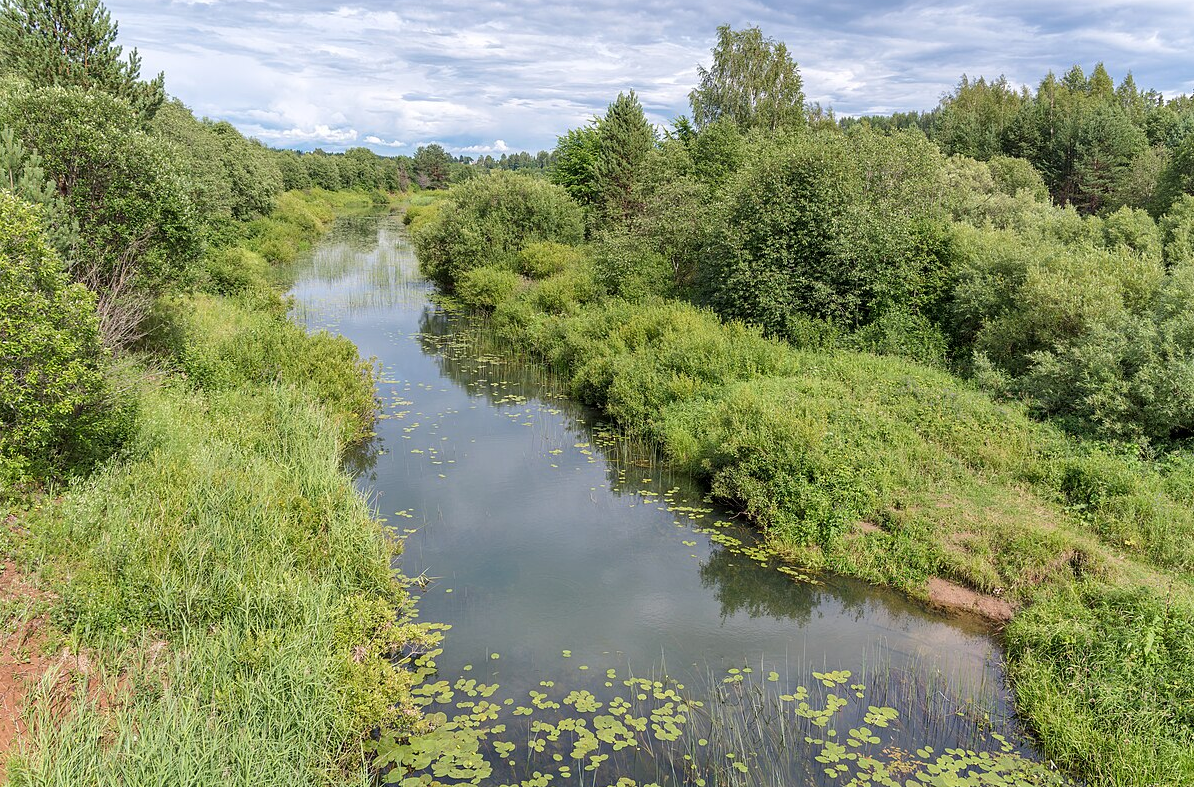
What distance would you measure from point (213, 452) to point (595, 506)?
6791mm

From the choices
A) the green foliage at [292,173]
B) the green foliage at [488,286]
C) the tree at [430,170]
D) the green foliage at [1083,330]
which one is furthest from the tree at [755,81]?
the tree at [430,170]

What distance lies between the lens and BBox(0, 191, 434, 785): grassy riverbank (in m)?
6.61

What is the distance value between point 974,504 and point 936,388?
4538 mm

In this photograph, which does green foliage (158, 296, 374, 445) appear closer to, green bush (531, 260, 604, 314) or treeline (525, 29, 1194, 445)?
green bush (531, 260, 604, 314)

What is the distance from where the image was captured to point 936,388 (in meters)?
16.1

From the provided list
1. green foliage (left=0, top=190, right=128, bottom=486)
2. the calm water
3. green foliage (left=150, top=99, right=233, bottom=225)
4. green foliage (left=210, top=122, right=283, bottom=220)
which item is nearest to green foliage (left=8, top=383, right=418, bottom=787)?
green foliage (left=0, top=190, right=128, bottom=486)

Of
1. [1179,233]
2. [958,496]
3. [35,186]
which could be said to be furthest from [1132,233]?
[35,186]

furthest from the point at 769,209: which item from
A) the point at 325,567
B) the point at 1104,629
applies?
the point at 325,567

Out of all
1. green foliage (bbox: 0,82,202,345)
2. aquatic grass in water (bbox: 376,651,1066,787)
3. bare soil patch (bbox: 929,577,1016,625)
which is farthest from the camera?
green foliage (bbox: 0,82,202,345)

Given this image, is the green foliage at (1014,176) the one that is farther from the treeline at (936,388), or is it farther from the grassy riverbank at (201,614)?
the grassy riverbank at (201,614)

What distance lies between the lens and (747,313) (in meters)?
21.2

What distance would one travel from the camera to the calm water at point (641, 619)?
8.16 meters

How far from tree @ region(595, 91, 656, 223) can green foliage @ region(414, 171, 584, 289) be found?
366 centimetres

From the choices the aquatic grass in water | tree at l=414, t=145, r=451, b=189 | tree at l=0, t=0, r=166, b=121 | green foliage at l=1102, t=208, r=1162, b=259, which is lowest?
the aquatic grass in water
